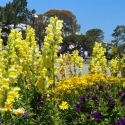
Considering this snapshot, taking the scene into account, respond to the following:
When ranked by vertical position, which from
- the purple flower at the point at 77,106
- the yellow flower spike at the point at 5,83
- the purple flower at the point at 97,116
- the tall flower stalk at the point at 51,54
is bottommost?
the purple flower at the point at 97,116

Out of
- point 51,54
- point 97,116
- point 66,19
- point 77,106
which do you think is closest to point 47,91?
point 51,54

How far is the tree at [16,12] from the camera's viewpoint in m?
63.2

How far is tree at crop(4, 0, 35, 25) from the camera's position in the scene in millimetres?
63219

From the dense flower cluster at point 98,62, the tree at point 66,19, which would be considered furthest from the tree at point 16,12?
the dense flower cluster at point 98,62

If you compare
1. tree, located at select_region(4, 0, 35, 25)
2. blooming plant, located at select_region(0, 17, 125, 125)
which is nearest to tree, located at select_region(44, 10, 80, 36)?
tree, located at select_region(4, 0, 35, 25)

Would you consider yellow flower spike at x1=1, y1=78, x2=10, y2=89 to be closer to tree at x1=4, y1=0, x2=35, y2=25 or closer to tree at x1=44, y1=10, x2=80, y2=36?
tree at x1=4, y1=0, x2=35, y2=25

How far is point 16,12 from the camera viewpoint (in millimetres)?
64938

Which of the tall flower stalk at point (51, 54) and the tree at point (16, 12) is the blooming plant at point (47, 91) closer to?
the tall flower stalk at point (51, 54)

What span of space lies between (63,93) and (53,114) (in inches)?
121

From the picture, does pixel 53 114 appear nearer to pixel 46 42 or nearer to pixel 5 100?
pixel 46 42

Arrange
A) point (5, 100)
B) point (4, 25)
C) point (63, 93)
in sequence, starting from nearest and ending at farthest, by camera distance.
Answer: point (5, 100) → point (63, 93) → point (4, 25)

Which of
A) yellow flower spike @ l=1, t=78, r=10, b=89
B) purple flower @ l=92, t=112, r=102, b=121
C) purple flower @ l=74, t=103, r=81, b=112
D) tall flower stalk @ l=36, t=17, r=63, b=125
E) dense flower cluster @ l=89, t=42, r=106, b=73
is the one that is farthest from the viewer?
dense flower cluster @ l=89, t=42, r=106, b=73

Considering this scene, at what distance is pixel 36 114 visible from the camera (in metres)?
5.77

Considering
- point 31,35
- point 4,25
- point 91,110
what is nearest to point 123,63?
point 31,35
